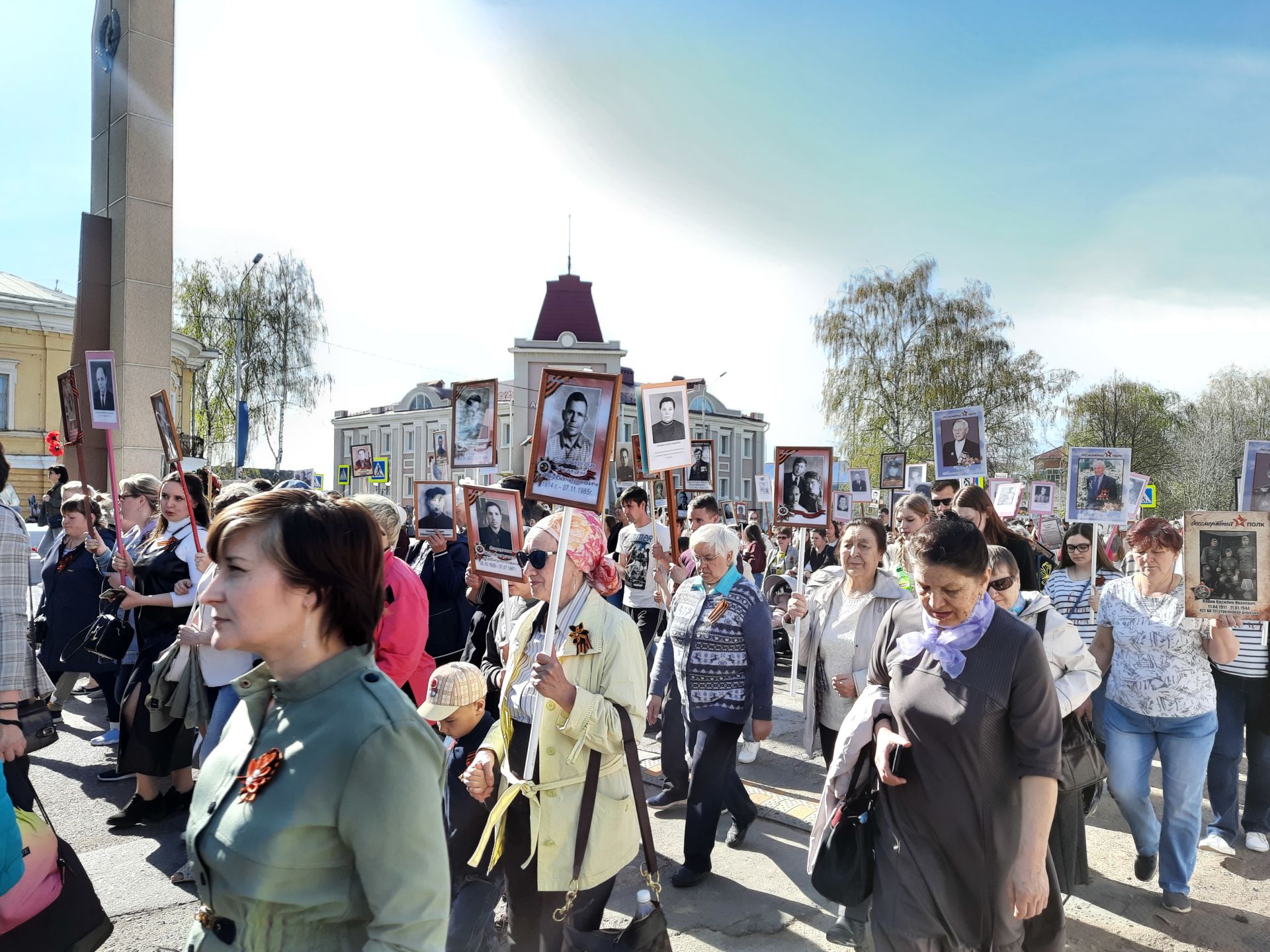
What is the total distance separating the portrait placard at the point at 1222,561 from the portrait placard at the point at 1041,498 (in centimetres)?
1153

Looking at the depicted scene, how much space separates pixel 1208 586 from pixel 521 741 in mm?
3360

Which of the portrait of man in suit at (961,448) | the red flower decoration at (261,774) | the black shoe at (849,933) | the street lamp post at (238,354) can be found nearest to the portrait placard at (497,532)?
the black shoe at (849,933)

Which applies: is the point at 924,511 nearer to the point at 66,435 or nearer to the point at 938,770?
the point at 938,770

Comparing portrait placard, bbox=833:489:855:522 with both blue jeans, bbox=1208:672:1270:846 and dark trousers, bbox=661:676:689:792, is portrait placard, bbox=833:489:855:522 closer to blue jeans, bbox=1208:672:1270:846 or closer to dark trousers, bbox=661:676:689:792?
blue jeans, bbox=1208:672:1270:846

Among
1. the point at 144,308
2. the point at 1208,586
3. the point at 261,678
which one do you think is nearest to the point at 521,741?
the point at 261,678

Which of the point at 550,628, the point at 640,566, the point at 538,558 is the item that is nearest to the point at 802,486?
the point at 640,566

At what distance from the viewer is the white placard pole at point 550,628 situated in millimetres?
3260

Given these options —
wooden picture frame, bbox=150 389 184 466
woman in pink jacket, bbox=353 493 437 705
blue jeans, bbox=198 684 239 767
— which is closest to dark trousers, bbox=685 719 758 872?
woman in pink jacket, bbox=353 493 437 705

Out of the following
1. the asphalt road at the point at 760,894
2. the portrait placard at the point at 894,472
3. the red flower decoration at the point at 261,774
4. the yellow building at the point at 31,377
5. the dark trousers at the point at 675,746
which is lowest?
the asphalt road at the point at 760,894

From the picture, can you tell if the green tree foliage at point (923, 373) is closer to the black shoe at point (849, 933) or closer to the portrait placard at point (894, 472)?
the portrait placard at point (894, 472)

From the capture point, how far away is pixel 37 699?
3.76m

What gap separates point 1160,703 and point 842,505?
42.0 feet

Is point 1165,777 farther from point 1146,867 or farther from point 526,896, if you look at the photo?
point 526,896

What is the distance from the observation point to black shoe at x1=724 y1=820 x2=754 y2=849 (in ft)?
17.6
